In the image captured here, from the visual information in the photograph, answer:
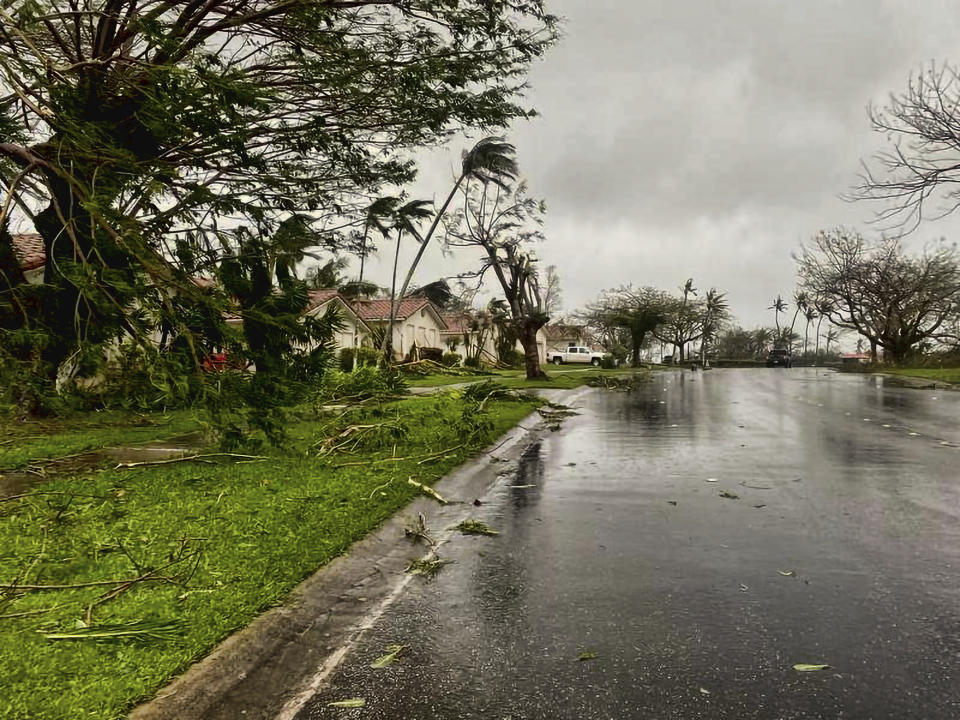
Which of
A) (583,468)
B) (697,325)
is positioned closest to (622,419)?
(583,468)

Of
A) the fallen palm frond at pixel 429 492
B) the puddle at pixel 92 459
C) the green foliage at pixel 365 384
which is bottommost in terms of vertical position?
the fallen palm frond at pixel 429 492

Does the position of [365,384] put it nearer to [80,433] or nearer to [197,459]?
[80,433]

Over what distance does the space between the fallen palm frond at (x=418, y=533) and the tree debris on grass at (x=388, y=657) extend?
6.21ft

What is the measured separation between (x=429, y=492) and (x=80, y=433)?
26.2 feet

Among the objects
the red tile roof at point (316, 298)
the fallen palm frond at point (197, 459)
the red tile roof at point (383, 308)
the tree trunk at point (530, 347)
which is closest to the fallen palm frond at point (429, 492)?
the fallen palm frond at point (197, 459)

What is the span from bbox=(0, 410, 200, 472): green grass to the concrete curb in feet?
13.1

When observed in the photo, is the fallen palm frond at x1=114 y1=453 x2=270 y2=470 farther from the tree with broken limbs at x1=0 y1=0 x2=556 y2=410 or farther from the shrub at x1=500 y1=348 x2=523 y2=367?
the shrub at x1=500 y1=348 x2=523 y2=367

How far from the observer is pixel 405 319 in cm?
5034

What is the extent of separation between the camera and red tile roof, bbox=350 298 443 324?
49.1 meters

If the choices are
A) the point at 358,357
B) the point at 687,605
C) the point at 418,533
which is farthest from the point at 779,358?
the point at 687,605

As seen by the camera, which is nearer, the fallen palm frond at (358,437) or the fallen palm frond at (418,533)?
the fallen palm frond at (418,533)

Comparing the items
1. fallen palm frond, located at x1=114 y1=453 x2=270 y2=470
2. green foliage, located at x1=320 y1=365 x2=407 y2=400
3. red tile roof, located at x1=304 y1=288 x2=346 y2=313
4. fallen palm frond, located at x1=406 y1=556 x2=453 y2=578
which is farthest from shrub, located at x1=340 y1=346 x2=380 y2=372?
fallen palm frond, located at x1=406 y1=556 x2=453 y2=578

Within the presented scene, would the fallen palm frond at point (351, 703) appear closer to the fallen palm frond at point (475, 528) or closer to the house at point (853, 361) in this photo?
the fallen palm frond at point (475, 528)

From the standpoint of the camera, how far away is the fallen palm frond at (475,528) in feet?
17.6
